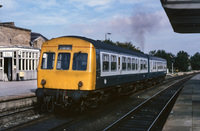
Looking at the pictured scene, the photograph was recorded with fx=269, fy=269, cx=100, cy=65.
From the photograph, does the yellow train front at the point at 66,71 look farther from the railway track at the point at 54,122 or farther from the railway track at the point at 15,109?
the railway track at the point at 15,109

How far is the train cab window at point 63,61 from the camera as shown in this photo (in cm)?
1094

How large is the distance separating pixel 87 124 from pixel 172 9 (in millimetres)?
7306

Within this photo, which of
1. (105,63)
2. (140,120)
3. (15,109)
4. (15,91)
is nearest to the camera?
(140,120)

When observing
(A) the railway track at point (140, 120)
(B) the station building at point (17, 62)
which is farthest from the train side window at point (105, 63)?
(B) the station building at point (17, 62)

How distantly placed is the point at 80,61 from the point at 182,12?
716 centimetres

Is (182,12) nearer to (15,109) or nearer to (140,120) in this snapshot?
(140,120)

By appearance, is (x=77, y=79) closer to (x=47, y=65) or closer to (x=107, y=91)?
(x=47, y=65)

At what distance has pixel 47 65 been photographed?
11.2 metres

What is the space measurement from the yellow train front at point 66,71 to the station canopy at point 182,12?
4929mm

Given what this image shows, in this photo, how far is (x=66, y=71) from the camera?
1077cm

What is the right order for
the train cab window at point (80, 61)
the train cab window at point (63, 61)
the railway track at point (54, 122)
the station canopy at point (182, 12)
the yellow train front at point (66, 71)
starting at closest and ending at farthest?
the railway track at point (54, 122)
the yellow train front at point (66, 71)
the train cab window at point (80, 61)
the train cab window at point (63, 61)
the station canopy at point (182, 12)

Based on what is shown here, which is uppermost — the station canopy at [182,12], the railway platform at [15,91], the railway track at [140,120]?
the station canopy at [182,12]

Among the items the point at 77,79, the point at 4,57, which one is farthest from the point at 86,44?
the point at 4,57

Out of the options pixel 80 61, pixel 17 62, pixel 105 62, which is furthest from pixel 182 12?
pixel 17 62
